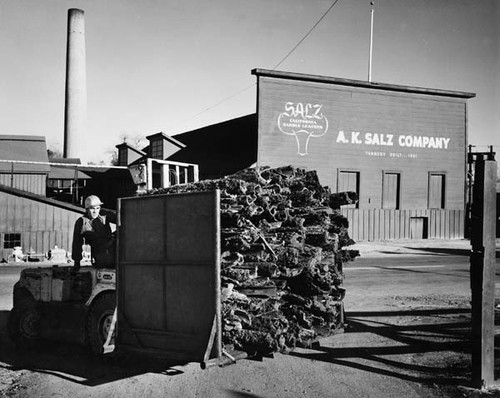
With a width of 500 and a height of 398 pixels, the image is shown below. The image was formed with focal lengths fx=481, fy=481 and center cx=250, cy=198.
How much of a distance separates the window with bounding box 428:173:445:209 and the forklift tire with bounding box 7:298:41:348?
103ft

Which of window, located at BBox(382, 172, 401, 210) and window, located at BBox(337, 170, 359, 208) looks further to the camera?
window, located at BBox(382, 172, 401, 210)

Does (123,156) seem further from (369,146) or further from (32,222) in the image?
(369,146)

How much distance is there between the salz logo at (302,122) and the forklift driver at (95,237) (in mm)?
23325

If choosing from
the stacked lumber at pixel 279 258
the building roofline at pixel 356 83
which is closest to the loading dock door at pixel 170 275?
the stacked lumber at pixel 279 258

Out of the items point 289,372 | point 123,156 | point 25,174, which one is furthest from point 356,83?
point 289,372

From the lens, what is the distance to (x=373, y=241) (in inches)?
1292

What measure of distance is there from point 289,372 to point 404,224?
28.9 m

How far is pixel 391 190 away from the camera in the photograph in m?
33.8

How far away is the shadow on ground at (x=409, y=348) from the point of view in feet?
22.5

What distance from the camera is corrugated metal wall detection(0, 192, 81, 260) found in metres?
24.4

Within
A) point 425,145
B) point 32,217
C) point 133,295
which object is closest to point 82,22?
point 32,217

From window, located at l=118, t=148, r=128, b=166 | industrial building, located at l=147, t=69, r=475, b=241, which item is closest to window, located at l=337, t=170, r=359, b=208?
industrial building, located at l=147, t=69, r=475, b=241

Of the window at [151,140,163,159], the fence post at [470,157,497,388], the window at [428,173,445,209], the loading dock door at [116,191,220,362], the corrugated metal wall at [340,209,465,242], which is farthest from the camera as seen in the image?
the window at [151,140,163,159]

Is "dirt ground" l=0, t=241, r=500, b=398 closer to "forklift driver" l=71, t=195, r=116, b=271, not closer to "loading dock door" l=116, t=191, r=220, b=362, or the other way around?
"loading dock door" l=116, t=191, r=220, b=362
